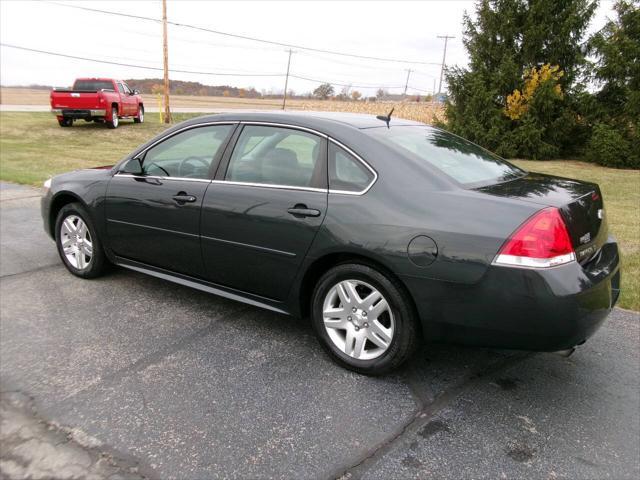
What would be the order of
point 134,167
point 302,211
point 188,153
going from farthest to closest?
point 134,167 → point 188,153 → point 302,211

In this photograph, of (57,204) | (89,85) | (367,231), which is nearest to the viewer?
(367,231)

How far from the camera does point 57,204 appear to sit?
4.84 m

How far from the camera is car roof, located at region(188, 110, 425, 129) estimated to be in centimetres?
348

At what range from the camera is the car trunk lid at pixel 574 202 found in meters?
2.75

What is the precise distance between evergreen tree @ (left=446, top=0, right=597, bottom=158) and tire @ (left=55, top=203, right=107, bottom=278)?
15870 millimetres

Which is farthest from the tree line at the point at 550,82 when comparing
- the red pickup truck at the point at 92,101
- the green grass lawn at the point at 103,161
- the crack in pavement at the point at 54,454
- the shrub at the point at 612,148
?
the crack in pavement at the point at 54,454

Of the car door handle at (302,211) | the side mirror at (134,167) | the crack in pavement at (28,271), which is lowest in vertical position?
the crack in pavement at (28,271)

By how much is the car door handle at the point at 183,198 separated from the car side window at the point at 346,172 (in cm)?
109

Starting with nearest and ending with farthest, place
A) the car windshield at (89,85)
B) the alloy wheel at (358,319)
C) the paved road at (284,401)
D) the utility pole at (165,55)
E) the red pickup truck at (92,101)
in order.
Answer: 1. the paved road at (284,401)
2. the alloy wheel at (358,319)
3. the red pickup truck at (92,101)
4. the car windshield at (89,85)
5. the utility pole at (165,55)

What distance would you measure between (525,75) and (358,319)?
56.4ft

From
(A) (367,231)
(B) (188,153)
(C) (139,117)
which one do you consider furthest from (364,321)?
(C) (139,117)

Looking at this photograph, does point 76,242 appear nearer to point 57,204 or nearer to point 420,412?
point 57,204

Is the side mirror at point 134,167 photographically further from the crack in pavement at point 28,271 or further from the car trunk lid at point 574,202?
the car trunk lid at point 574,202

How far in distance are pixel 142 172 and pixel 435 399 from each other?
2766 mm
